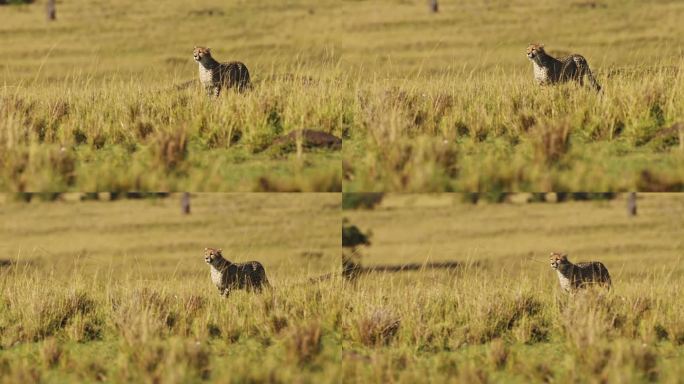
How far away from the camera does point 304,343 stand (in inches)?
516

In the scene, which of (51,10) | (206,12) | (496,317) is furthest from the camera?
(51,10)

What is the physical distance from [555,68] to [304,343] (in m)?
7.11

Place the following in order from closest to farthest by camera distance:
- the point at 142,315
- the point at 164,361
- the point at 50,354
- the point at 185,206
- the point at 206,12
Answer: the point at 164,361 → the point at 142,315 → the point at 50,354 → the point at 185,206 → the point at 206,12

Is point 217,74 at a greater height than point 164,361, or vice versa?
point 217,74

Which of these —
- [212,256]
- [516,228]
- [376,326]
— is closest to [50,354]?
[376,326]

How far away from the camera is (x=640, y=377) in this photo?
13141 millimetres

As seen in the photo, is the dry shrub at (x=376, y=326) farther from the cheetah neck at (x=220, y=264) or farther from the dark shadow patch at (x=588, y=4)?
the dark shadow patch at (x=588, y=4)

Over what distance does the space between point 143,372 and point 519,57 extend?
36344 millimetres

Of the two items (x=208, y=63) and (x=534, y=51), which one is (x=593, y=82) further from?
(x=208, y=63)

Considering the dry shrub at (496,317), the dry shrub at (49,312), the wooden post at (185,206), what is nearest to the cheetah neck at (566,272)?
the dry shrub at (496,317)

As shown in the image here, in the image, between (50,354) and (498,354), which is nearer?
(498,354)

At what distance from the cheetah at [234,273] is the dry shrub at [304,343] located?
376 centimetres

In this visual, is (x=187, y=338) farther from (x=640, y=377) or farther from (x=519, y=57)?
(x=519, y=57)

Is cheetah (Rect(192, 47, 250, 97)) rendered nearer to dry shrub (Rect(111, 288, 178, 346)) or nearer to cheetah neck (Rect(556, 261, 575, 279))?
dry shrub (Rect(111, 288, 178, 346))
